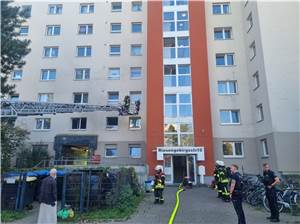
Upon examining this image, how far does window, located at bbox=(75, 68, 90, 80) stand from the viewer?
25403mm

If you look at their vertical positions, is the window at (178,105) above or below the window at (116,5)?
below

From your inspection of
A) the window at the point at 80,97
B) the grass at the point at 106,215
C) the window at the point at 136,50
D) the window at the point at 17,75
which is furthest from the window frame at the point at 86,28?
the grass at the point at 106,215

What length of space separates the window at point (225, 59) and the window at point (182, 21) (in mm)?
4061

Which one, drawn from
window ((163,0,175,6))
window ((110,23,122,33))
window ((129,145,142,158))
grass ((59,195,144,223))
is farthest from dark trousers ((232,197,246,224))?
window ((110,23,122,33))

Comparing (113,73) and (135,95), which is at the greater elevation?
(113,73)

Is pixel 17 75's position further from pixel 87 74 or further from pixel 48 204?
pixel 48 204

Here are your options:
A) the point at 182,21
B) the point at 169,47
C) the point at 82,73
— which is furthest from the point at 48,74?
the point at 182,21

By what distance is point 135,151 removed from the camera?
2298cm

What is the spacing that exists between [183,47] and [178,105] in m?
5.60

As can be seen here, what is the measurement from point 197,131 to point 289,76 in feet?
26.2

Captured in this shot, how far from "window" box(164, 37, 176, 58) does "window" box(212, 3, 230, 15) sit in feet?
18.3

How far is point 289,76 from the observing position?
19328mm

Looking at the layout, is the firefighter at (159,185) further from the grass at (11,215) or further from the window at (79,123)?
the window at (79,123)

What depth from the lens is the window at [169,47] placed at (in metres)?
23.7
